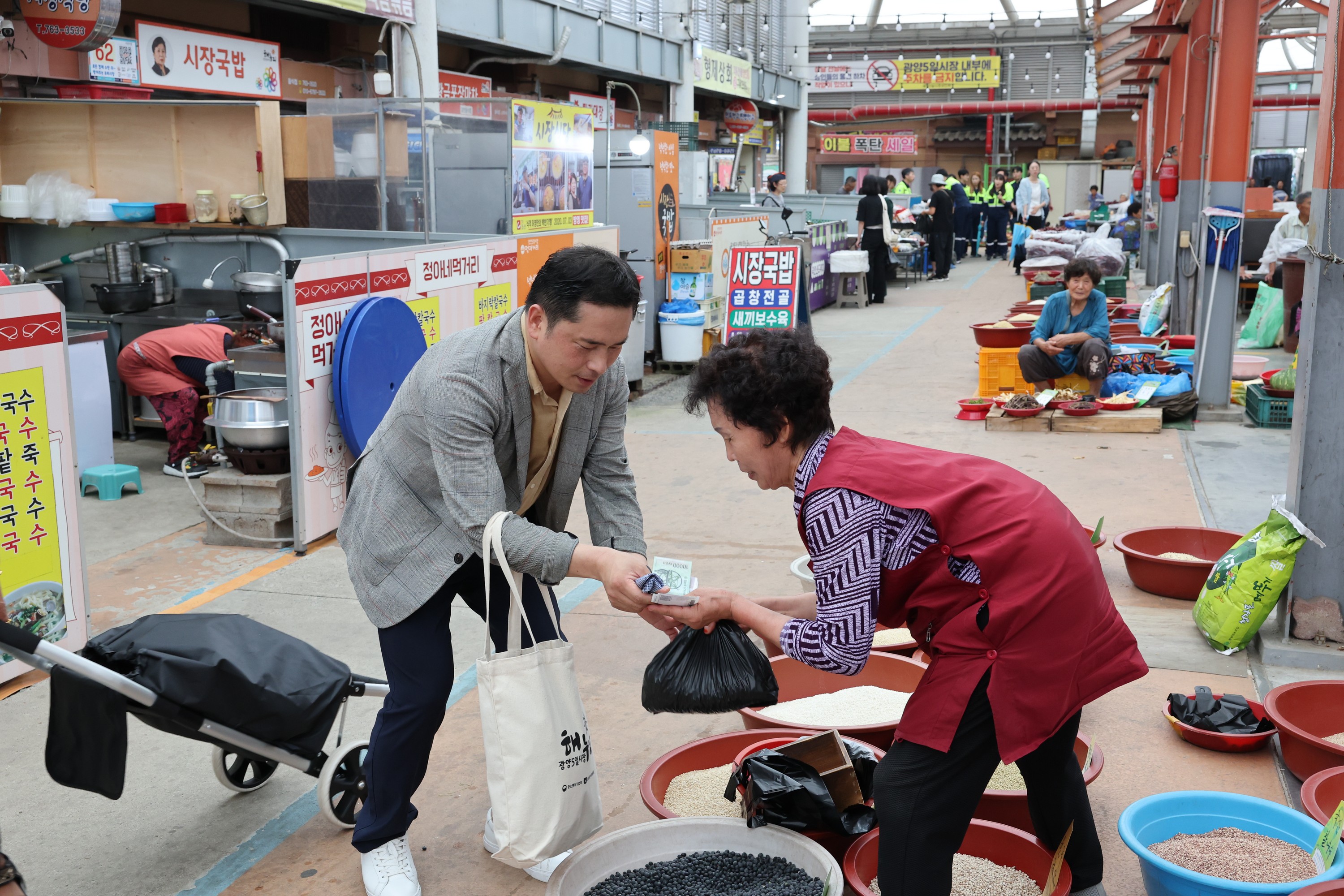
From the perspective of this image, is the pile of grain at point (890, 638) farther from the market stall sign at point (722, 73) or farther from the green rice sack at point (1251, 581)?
the market stall sign at point (722, 73)

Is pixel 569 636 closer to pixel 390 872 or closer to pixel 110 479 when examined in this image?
pixel 390 872

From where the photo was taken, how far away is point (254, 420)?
5.69 m

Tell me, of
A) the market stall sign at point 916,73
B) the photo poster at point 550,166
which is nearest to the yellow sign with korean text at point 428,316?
the photo poster at point 550,166

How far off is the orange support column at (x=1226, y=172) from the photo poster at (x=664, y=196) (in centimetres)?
450

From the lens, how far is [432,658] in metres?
2.66

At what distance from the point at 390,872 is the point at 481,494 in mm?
1066

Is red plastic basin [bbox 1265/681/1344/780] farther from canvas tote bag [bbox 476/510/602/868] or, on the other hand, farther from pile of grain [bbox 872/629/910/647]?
canvas tote bag [bbox 476/510/602/868]

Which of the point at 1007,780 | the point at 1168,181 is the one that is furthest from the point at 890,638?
the point at 1168,181

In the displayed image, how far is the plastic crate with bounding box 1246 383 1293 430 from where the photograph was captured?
27.5 ft

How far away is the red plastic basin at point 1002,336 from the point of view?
9.71 m

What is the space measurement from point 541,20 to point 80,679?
13801mm

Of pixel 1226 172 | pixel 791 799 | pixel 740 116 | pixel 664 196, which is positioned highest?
pixel 740 116

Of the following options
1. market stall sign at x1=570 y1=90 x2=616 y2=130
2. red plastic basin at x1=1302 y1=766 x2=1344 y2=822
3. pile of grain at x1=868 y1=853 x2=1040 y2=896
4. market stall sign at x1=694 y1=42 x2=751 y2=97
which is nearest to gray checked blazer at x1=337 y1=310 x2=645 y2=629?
pile of grain at x1=868 y1=853 x2=1040 y2=896

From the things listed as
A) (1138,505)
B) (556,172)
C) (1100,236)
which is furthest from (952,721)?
(1100,236)
